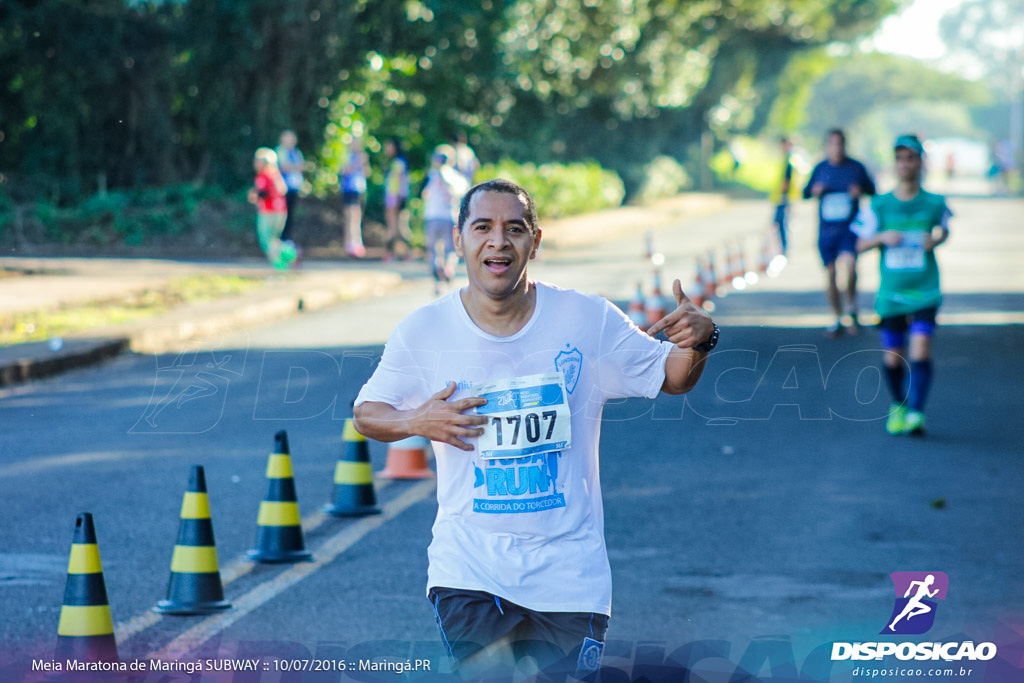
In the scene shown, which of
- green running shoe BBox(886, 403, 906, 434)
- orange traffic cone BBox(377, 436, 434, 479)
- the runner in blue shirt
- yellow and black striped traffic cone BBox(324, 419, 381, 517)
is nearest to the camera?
yellow and black striped traffic cone BBox(324, 419, 381, 517)

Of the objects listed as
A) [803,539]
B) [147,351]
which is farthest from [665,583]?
[147,351]

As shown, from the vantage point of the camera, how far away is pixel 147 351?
15430mm

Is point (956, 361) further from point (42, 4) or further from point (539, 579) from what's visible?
point (42, 4)

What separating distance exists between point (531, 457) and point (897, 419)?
7364mm

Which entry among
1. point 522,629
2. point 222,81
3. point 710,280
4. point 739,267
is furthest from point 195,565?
point 222,81

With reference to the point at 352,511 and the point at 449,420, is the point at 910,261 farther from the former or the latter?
the point at 449,420

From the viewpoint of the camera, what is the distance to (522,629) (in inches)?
159

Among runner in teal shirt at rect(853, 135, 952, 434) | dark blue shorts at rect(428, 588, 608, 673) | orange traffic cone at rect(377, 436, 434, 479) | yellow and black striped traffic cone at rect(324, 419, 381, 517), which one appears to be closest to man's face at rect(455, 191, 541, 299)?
dark blue shorts at rect(428, 588, 608, 673)

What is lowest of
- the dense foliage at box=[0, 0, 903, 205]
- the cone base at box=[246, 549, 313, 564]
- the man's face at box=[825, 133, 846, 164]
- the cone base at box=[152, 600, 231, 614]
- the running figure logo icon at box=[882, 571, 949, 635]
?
the running figure logo icon at box=[882, 571, 949, 635]

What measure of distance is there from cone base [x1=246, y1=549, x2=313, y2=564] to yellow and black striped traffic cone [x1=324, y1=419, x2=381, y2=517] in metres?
0.96

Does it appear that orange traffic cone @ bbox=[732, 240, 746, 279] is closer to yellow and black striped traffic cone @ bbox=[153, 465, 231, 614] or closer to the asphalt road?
the asphalt road

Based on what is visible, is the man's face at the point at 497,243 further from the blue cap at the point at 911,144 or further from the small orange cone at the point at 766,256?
the small orange cone at the point at 766,256

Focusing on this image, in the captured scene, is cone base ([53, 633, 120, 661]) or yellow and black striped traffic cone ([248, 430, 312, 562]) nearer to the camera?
cone base ([53, 633, 120, 661])

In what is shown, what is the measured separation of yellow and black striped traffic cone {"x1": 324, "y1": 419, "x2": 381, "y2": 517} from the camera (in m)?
8.35
